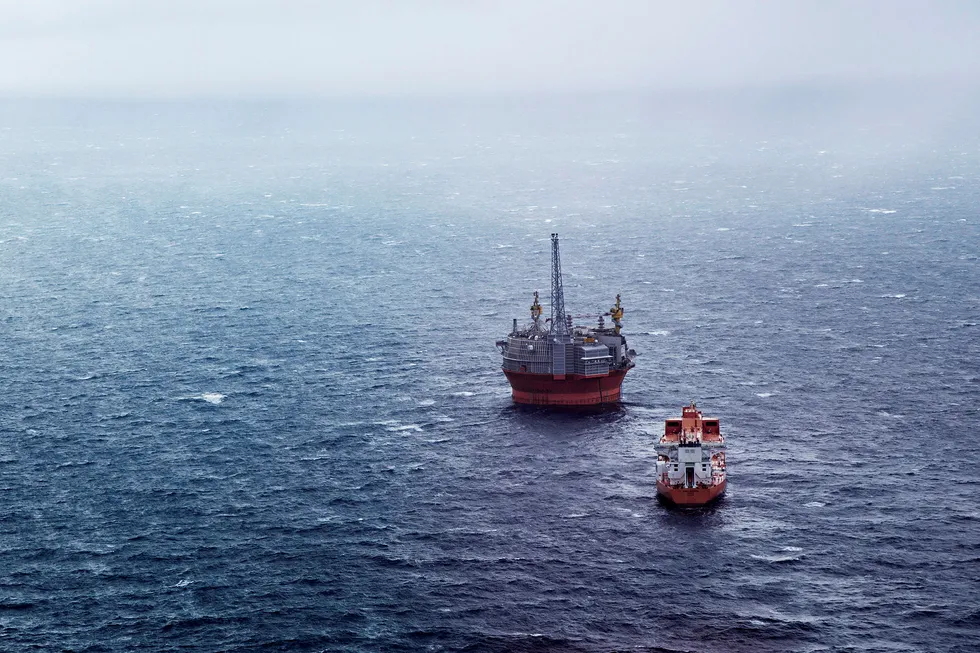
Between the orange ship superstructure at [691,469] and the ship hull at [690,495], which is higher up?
the orange ship superstructure at [691,469]

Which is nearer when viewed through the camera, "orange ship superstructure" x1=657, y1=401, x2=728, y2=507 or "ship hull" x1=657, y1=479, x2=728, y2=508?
"ship hull" x1=657, y1=479, x2=728, y2=508

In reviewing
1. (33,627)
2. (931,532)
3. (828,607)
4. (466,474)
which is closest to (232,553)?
(33,627)

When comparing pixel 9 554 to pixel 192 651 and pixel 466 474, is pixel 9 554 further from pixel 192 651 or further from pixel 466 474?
pixel 466 474

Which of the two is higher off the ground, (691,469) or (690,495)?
(691,469)

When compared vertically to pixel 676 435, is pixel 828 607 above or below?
below

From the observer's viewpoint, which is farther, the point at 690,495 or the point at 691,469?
the point at 691,469

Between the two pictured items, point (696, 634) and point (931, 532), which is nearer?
point (696, 634)

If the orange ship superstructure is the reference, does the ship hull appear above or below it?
below

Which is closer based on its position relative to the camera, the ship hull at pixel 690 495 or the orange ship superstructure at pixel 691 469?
the ship hull at pixel 690 495
